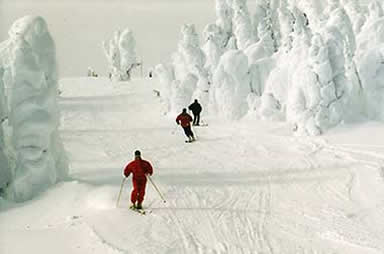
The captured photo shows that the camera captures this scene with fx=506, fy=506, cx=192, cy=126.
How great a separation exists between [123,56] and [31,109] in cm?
4663

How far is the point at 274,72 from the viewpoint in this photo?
2794 cm

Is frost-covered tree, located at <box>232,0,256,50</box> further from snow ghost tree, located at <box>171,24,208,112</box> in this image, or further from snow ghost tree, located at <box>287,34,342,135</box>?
snow ghost tree, located at <box>287,34,342,135</box>

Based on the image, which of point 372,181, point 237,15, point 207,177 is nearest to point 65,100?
point 237,15

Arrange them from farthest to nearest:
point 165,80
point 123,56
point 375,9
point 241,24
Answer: point 123,56, point 241,24, point 375,9, point 165,80

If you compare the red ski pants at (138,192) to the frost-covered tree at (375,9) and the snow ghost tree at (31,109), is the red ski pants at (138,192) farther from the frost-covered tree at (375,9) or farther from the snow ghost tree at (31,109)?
the frost-covered tree at (375,9)

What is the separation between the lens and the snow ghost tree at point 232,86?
28047mm

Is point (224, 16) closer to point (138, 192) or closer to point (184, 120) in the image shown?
point (184, 120)

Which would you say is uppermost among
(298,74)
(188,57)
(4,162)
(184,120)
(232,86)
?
(188,57)

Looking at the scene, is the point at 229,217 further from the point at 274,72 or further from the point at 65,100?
the point at 65,100


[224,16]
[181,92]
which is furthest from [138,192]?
[224,16]

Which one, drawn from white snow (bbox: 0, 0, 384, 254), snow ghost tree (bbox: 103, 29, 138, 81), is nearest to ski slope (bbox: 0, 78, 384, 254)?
white snow (bbox: 0, 0, 384, 254)

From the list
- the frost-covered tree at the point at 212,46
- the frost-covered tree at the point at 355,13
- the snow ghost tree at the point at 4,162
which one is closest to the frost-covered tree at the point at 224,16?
the frost-covered tree at the point at 212,46

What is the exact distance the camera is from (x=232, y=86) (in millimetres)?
28422

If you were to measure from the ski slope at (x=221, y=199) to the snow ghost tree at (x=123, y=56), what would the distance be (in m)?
36.3
